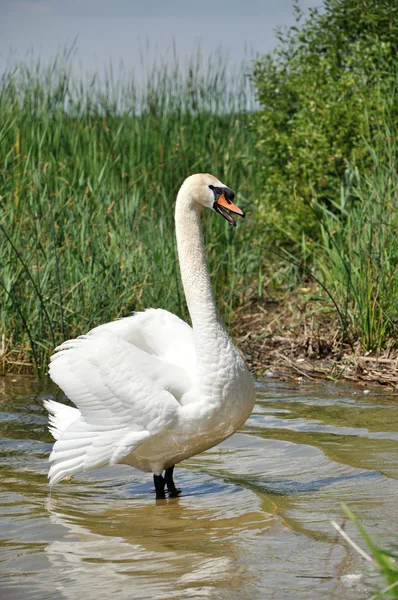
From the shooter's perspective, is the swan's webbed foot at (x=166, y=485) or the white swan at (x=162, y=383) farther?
the swan's webbed foot at (x=166, y=485)

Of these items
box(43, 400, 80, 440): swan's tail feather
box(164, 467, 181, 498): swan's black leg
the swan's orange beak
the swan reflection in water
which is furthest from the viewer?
box(43, 400, 80, 440): swan's tail feather

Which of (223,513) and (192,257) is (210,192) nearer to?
(192,257)

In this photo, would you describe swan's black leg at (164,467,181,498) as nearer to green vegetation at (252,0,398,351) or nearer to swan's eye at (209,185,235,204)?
swan's eye at (209,185,235,204)

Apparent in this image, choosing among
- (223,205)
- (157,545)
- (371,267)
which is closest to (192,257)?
(223,205)

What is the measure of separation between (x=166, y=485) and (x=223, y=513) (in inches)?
27.1

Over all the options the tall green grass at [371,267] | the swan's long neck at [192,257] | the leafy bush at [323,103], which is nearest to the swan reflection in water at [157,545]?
the swan's long neck at [192,257]

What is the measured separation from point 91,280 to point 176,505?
2.88 m

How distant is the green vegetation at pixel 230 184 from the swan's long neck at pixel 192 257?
1.63 meters

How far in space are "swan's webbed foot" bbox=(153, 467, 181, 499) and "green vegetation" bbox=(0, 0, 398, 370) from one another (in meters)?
1.92

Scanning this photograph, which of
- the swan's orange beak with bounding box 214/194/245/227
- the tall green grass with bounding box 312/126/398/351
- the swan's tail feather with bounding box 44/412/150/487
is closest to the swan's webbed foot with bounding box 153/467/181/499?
the swan's tail feather with bounding box 44/412/150/487

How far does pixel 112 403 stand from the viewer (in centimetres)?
460

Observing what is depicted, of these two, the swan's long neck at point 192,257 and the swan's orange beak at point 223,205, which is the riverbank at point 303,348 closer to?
the swan's long neck at point 192,257

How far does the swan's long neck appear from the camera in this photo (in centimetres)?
479

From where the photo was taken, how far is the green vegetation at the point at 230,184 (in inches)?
285
